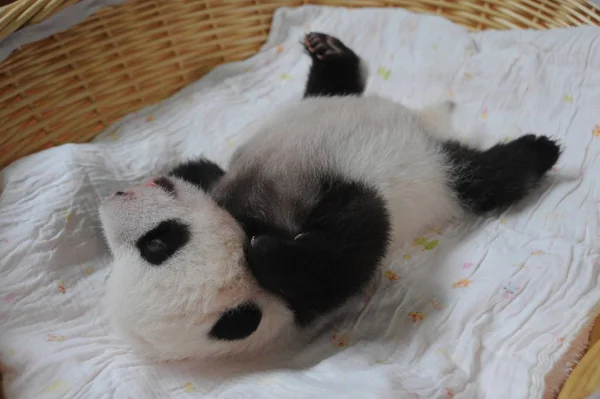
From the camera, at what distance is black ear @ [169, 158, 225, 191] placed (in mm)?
1255

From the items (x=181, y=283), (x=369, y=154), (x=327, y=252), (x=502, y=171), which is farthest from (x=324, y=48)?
(x=181, y=283)

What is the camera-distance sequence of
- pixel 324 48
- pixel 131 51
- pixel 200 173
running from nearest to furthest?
1. pixel 200 173
2. pixel 324 48
3. pixel 131 51

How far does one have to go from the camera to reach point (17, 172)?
1.29 m

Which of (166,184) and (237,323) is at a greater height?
(166,184)

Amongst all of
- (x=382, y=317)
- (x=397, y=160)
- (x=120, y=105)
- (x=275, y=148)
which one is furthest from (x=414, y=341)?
(x=120, y=105)

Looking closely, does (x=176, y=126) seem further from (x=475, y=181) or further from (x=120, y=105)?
(x=475, y=181)

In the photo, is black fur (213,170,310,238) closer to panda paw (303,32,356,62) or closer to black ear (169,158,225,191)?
black ear (169,158,225,191)

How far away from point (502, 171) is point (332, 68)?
1.62ft

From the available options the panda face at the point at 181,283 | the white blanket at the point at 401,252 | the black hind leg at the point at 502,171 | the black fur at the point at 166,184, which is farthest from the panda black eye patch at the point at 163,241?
the black hind leg at the point at 502,171

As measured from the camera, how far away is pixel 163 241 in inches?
36.0

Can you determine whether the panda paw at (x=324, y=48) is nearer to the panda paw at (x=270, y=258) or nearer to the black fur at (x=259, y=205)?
the black fur at (x=259, y=205)

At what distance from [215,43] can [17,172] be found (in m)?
0.74

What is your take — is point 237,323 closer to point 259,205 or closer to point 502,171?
point 259,205

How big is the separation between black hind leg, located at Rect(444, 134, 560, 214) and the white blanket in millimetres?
41
